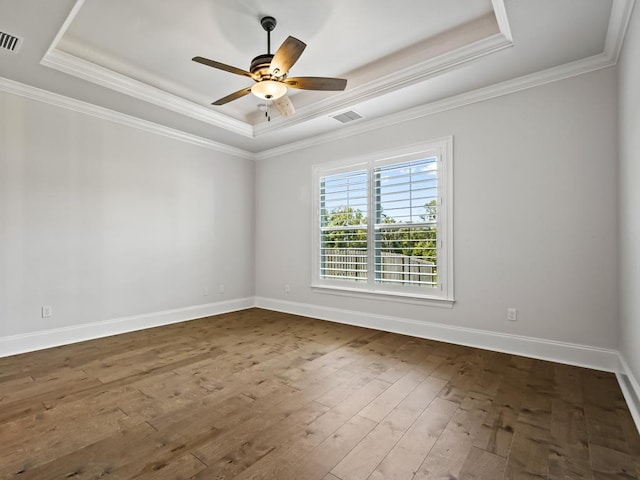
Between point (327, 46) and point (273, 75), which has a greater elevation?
point (327, 46)

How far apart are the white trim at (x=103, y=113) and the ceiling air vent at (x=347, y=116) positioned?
2159 mm

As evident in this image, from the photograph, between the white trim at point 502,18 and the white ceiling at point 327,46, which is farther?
the white ceiling at point 327,46

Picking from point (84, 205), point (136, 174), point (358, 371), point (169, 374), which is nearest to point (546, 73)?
point (358, 371)

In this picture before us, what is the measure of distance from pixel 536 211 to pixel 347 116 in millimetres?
2467

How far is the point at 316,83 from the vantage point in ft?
9.32

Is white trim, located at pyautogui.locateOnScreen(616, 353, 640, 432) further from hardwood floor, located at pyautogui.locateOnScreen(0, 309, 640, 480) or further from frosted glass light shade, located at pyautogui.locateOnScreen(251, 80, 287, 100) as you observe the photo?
frosted glass light shade, located at pyautogui.locateOnScreen(251, 80, 287, 100)

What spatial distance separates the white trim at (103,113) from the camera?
11.3 feet

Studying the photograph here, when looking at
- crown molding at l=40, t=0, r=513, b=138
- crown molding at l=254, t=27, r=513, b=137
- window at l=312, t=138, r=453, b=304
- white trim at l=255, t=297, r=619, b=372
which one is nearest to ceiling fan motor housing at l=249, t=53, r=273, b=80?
crown molding at l=40, t=0, r=513, b=138

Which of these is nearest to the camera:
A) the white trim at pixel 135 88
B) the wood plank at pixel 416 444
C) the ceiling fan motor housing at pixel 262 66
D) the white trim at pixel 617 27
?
the wood plank at pixel 416 444

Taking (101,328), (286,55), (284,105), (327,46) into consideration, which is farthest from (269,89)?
(101,328)

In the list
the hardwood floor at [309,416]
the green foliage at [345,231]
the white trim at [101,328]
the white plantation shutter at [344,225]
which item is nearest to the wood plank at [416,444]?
the hardwood floor at [309,416]

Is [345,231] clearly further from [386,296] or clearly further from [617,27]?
[617,27]

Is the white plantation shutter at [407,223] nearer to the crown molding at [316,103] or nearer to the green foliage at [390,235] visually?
the green foliage at [390,235]

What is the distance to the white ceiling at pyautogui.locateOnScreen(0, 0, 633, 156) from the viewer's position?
8.43 ft
